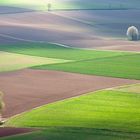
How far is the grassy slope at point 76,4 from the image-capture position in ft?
426

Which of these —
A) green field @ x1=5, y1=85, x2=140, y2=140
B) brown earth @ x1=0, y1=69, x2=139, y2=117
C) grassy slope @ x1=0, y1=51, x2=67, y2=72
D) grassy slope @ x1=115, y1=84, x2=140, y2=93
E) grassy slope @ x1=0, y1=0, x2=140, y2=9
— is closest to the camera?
green field @ x1=5, y1=85, x2=140, y2=140

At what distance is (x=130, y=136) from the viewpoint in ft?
105

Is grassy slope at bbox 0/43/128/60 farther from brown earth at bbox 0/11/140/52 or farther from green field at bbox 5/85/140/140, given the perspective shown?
green field at bbox 5/85/140/140

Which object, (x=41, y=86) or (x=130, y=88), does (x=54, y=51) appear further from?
(x=130, y=88)

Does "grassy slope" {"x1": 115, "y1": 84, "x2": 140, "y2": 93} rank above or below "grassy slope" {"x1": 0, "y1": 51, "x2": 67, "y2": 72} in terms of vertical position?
below

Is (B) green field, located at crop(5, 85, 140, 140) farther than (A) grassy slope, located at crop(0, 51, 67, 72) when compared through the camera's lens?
No

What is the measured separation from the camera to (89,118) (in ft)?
121

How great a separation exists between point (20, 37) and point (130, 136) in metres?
56.5

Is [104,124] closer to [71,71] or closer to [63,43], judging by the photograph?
[71,71]

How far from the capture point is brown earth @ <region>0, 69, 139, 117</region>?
42.4 metres

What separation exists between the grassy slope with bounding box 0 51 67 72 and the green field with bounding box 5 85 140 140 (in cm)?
1660

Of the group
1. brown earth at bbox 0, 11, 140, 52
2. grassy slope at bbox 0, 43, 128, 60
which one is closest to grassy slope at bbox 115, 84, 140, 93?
grassy slope at bbox 0, 43, 128, 60

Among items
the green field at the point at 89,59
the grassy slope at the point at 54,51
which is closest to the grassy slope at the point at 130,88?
the green field at the point at 89,59

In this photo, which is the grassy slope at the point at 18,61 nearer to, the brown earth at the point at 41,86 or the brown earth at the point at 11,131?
the brown earth at the point at 41,86
